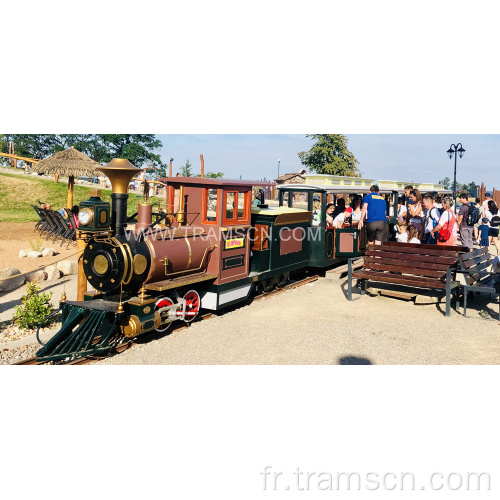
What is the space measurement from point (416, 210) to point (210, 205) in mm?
7238

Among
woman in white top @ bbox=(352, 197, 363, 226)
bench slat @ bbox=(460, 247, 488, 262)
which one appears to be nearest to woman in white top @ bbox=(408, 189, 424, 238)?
woman in white top @ bbox=(352, 197, 363, 226)

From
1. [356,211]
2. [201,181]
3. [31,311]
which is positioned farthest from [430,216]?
[31,311]

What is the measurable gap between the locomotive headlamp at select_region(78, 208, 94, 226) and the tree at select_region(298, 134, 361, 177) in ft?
127

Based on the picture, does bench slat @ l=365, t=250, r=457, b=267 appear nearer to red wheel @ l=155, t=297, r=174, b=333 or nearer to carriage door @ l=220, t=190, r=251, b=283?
carriage door @ l=220, t=190, r=251, b=283

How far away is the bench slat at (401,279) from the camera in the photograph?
8.95m

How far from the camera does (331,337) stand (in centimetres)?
731

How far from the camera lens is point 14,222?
24891 millimetres

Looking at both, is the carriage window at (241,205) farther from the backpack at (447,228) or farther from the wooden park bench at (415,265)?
the backpack at (447,228)

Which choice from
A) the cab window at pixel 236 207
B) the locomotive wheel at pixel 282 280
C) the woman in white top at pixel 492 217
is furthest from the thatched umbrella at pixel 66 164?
the woman in white top at pixel 492 217

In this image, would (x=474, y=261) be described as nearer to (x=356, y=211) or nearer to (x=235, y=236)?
(x=235, y=236)

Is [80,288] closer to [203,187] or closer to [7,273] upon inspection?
[203,187]

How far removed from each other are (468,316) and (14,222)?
2349 cm

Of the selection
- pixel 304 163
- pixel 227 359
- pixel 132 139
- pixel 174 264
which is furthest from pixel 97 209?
pixel 132 139

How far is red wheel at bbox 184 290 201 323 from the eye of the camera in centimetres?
789
